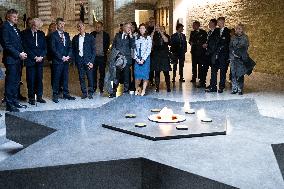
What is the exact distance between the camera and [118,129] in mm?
4730

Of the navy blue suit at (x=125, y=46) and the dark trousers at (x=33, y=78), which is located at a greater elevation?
the navy blue suit at (x=125, y=46)

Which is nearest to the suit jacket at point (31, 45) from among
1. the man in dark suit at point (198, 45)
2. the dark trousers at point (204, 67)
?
the dark trousers at point (204, 67)

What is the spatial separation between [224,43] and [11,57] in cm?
435

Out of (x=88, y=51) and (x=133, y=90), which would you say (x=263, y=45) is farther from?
(x=88, y=51)

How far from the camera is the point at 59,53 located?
838 centimetres

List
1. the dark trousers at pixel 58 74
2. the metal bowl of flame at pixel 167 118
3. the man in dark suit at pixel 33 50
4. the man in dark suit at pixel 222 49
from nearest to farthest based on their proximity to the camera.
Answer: the metal bowl of flame at pixel 167 118, the man in dark suit at pixel 33 50, the dark trousers at pixel 58 74, the man in dark suit at pixel 222 49

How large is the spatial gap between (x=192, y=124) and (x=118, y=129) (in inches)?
33.6

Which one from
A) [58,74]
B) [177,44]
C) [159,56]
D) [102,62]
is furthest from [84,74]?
[177,44]

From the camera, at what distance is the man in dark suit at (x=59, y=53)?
8.34 meters

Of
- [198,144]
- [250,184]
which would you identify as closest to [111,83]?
[198,144]

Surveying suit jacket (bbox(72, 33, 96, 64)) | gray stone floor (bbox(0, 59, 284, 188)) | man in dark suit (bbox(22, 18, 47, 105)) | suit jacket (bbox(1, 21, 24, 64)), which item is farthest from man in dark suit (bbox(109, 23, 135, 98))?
suit jacket (bbox(1, 21, 24, 64))

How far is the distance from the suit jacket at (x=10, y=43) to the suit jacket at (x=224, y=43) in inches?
162

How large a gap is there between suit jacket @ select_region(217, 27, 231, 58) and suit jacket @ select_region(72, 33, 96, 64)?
8.74ft

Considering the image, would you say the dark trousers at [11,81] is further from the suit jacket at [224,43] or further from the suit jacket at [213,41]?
the suit jacket at [224,43]
